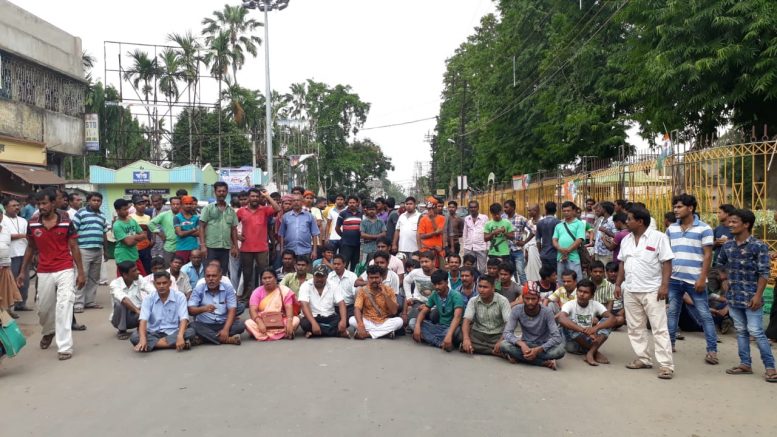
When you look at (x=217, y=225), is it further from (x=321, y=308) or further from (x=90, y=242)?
(x=321, y=308)

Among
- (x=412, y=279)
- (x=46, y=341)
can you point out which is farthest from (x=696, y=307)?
(x=46, y=341)

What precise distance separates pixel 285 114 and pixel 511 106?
38790 mm

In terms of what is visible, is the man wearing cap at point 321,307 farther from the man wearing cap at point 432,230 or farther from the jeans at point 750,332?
the jeans at point 750,332

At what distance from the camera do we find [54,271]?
732 cm

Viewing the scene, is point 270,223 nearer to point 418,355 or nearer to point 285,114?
point 418,355

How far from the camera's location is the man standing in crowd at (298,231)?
35.5 feet

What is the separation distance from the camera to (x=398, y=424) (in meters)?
4.88

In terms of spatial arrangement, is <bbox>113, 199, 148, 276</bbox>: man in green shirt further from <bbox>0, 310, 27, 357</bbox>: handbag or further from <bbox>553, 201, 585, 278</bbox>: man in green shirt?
<bbox>553, 201, 585, 278</bbox>: man in green shirt

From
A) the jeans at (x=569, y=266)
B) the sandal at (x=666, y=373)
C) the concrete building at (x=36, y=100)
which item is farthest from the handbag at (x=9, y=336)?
the concrete building at (x=36, y=100)

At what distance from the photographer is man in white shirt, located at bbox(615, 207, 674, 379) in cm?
649

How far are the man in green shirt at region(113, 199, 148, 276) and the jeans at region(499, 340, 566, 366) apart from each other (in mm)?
5759

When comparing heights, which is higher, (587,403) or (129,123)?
(129,123)

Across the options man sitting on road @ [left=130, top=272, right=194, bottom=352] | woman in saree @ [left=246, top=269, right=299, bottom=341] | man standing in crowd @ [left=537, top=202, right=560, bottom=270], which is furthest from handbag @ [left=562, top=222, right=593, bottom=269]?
man sitting on road @ [left=130, top=272, right=194, bottom=352]

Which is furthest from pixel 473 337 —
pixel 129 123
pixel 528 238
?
pixel 129 123
